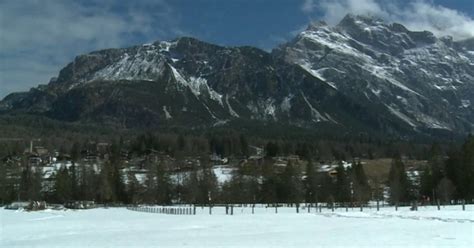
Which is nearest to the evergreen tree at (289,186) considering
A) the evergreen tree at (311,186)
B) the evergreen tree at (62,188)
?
the evergreen tree at (311,186)

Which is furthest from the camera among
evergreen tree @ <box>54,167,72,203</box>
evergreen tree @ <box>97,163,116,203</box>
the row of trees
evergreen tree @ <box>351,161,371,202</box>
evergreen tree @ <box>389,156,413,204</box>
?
evergreen tree @ <box>54,167,72,203</box>

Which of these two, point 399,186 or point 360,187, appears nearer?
point 399,186

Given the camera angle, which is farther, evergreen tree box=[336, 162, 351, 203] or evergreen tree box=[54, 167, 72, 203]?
evergreen tree box=[54, 167, 72, 203]

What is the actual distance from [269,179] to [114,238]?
11994cm

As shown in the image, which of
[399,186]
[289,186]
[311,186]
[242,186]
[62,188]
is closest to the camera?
[399,186]

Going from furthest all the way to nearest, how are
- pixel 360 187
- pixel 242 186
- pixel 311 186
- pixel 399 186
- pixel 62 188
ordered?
pixel 62 188 → pixel 242 186 → pixel 311 186 → pixel 360 187 → pixel 399 186

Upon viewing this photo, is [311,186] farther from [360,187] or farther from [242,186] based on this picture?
[242,186]

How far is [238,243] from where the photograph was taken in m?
33.2

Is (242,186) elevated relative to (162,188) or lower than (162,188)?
elevated

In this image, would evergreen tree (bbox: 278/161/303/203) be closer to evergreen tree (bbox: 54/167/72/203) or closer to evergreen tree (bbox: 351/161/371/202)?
evergreen tree (bbox: 351/161/371/202)

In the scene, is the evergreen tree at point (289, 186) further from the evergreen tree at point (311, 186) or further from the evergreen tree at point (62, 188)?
the evergreen tree at point (62, 188)

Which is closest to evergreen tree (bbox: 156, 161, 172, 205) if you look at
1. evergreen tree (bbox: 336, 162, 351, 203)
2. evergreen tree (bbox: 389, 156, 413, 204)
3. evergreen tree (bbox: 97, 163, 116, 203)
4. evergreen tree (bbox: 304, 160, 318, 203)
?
evergreen tree (bbox: 97, 163, 116, 203)

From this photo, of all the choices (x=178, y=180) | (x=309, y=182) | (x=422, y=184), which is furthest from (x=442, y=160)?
(x=178, y=180)

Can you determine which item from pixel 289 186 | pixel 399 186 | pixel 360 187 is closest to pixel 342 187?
pixel 360 187
